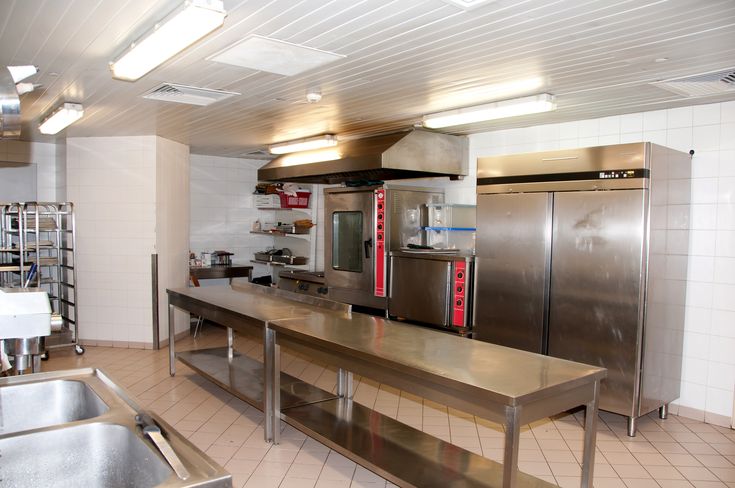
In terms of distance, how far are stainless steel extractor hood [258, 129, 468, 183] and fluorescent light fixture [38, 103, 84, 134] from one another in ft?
7.41

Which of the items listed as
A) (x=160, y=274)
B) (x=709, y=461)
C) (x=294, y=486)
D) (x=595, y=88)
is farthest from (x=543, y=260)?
(x=160, y=274)

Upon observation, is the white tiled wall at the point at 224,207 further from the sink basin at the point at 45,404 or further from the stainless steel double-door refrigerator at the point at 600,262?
the sink basin at the point at 45,404

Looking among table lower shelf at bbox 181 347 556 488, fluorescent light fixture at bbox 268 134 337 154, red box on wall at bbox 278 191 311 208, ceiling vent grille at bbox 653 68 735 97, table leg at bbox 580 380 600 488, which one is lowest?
table lower shelf at bbox 181 347 556 488

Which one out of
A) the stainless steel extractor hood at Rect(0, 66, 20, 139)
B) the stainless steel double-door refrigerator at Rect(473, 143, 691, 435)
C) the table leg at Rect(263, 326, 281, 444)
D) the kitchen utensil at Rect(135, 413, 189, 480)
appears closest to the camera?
the kitchen utensil at Rect(135, 413, 189, 480)

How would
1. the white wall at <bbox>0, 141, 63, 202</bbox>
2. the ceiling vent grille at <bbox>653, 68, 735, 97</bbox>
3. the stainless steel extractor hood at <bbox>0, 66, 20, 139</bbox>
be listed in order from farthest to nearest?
the white wall at <bbox>0, 141, 63, 202</bbox> < the ceiling vent grille at <bbox>653, 68, 735, 97</bbox> < the stainless steel extractor hood at <bbox>0, 66, 20, 139</bbox>

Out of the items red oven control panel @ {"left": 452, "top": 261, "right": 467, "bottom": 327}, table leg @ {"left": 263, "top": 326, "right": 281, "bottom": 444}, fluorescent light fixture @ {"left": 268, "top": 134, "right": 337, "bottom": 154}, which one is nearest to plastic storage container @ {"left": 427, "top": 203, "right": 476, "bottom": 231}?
red oven control panel @ {"left": 452, "top": 261, "right": 467, "bottom": 327}

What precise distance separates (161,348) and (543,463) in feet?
15.6

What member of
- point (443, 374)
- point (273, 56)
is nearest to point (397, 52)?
point (273, 56)

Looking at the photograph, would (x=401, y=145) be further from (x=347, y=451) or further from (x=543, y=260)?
(x=347, y=451)

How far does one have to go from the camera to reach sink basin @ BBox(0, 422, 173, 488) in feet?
4.91

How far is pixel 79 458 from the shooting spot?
1595mm

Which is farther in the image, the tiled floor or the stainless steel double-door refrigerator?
the stainless steel double-door refrigerator

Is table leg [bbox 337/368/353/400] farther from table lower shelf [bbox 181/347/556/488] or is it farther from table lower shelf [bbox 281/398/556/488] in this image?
table lower shelf [bbox 281/398/556/488]

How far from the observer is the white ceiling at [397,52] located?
2.49 metres
